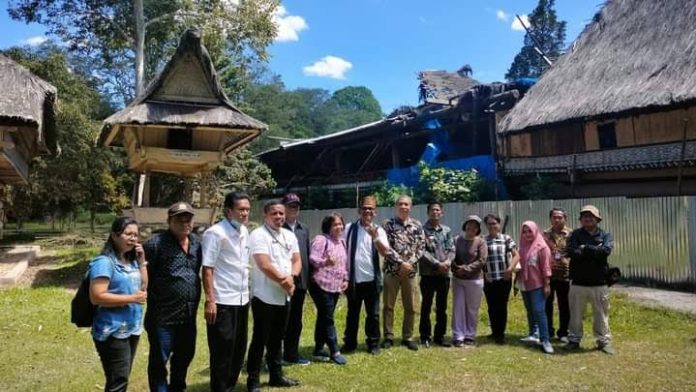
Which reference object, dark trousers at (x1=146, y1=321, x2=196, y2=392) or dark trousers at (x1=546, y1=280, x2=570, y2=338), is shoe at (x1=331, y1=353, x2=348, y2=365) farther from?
dark trousers at (x1=546, y1=280, x2=570, y2=338)

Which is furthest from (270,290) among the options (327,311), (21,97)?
(21,97)

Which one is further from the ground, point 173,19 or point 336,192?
point 173,19

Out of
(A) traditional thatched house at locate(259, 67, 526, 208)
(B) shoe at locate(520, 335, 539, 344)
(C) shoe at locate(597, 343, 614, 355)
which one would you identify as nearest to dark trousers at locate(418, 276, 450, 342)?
(B) shoe at locate(520, 335, 539, 344)

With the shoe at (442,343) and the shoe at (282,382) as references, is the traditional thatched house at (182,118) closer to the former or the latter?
the shoe at (442,343)

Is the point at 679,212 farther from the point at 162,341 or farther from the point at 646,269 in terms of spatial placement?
the point at 162,341

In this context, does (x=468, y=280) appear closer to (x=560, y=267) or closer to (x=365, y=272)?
(x=560, y=267)

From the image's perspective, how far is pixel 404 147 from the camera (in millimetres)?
20078

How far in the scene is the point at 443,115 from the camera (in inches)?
652

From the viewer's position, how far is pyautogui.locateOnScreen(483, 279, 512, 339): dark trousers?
6426mm

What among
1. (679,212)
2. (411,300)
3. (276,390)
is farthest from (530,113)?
(276,390)

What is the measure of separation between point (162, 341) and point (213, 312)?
1.38 ft

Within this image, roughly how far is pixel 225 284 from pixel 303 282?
4.16 feet

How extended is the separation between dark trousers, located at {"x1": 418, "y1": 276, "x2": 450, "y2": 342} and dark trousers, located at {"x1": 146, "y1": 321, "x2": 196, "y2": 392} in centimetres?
301

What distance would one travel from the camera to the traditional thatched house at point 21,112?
30.1ft
